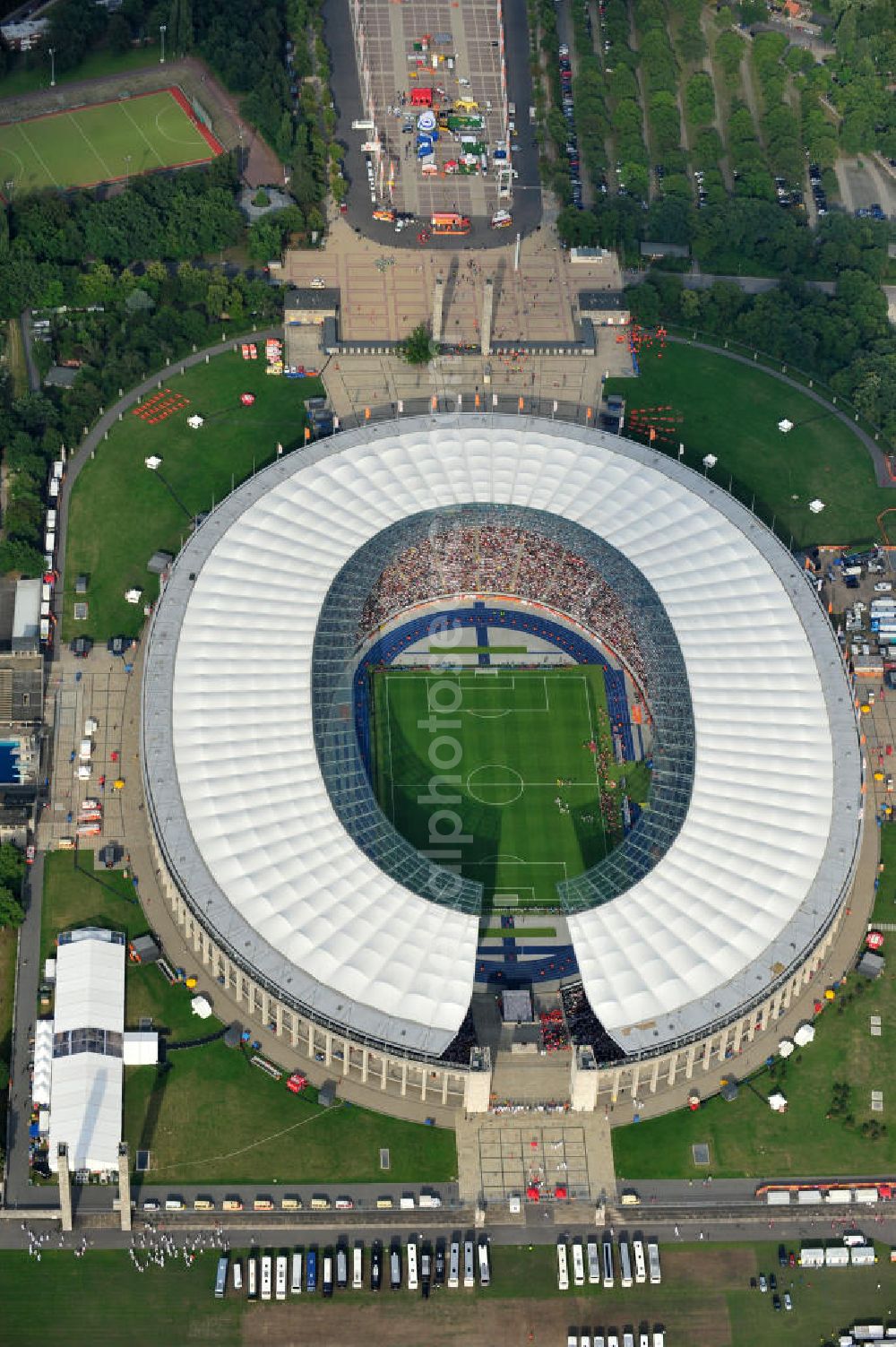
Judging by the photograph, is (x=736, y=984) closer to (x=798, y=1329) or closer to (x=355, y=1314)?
(x=798, y=1329)

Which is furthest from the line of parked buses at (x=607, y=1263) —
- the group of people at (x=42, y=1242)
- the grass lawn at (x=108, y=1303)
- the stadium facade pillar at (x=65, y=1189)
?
the stadium facade pillar at (x=65, y=1189)

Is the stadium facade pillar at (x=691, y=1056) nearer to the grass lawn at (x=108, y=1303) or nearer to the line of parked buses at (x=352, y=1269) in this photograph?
the line of parked buses at (x=352, y=1269)

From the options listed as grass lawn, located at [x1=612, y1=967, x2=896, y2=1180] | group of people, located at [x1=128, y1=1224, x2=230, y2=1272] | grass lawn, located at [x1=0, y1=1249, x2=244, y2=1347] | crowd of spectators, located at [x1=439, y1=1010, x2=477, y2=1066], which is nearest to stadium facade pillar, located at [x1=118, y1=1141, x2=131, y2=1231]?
group of people, located at [x1=128, y1=1224, x2=230, y2=1272]

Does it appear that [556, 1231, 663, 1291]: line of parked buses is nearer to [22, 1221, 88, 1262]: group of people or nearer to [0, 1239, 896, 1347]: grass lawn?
[0, 1239, 896, 1347]: grass lawn

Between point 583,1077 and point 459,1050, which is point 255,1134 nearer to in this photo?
point 459,1050

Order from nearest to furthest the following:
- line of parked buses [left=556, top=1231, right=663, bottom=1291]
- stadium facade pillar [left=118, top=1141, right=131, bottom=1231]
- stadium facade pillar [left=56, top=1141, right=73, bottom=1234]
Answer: stadium facade pillar [left=56, top=1141, right=73, bottom=1234] → stadium facade pillar [left=118, top=1141, right=131, bottom=1231] → line of parked buses [left=556, top=1231, right=663, bottom=1291]
